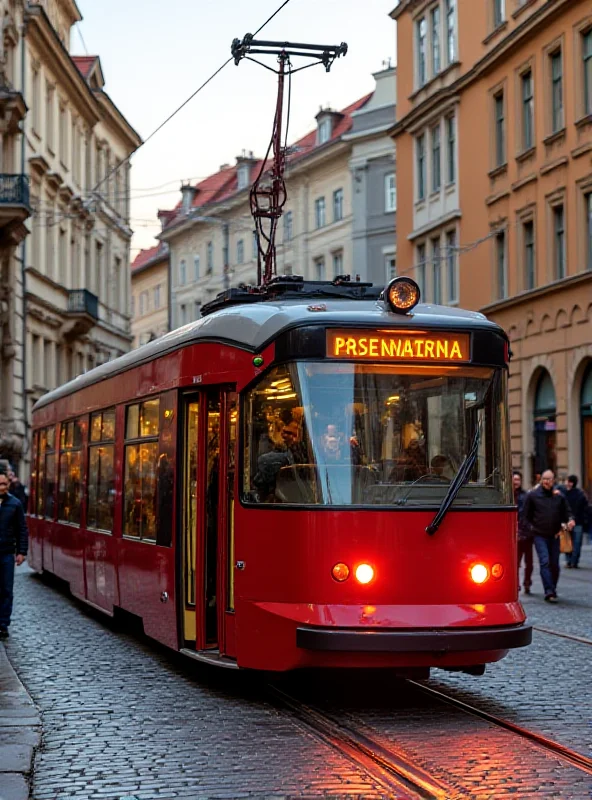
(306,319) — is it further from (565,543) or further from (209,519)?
(565,543)

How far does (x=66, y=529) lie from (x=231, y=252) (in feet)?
162

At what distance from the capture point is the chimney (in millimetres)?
74812

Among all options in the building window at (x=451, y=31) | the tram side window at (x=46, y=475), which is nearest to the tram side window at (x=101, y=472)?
the tram side window at (x=46, y=475)

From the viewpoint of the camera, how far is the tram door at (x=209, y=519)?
10219mm

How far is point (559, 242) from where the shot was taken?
32.8 m

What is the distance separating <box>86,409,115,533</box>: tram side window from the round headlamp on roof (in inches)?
206

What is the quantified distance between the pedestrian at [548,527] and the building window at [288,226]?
136 ft

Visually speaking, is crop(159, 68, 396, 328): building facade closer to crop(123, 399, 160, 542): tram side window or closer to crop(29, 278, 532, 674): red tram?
crop(123, 399, 160, 542): tram side window

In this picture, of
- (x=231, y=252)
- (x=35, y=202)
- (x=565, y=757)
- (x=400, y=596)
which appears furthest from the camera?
(x=231, y=252)

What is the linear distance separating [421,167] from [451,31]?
171 inches

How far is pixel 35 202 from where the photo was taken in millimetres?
43906

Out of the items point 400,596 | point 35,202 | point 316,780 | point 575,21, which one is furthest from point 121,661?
point 35,202

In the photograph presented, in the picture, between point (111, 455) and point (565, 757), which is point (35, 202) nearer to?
point (111, 455)

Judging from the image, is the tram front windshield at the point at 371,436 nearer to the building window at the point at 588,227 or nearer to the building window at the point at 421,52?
the building window at the point at 588,227
